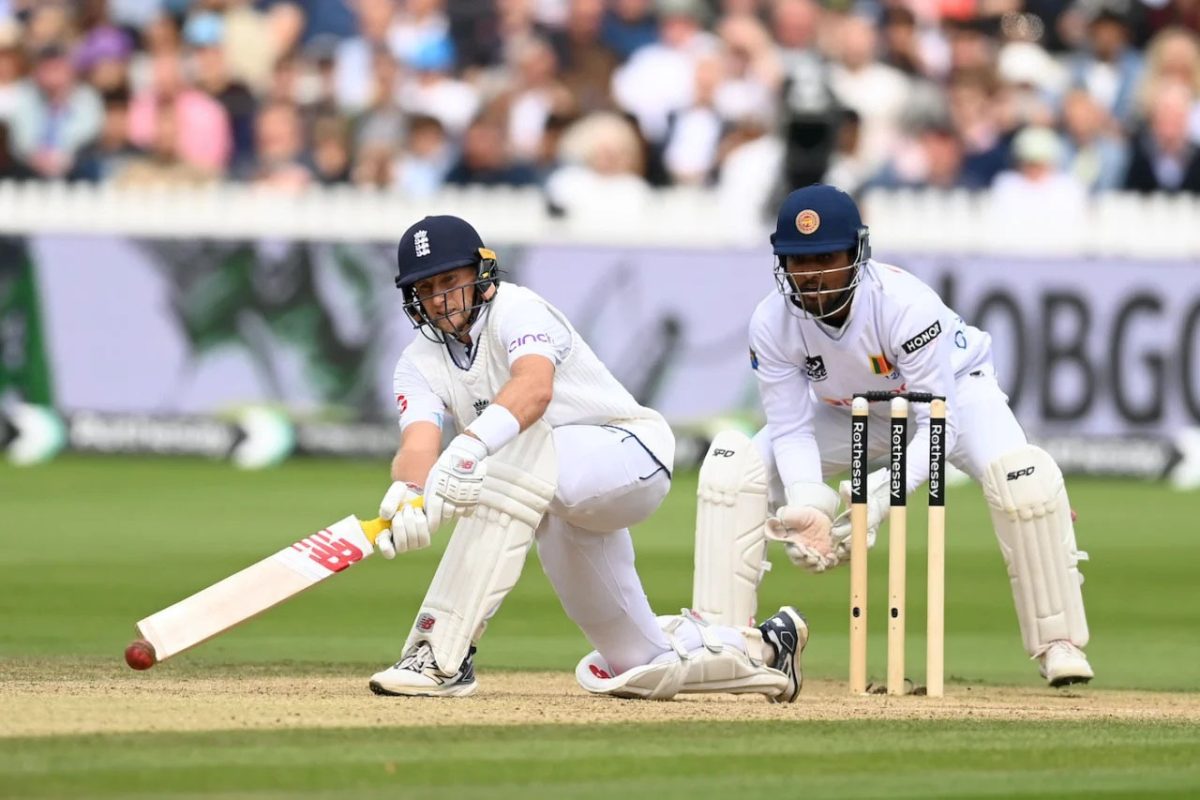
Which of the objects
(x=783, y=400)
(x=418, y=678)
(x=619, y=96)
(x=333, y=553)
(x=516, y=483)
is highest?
(x=619, y=96)

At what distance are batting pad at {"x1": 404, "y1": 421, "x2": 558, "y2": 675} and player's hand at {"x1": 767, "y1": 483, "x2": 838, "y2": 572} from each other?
1.17 metres

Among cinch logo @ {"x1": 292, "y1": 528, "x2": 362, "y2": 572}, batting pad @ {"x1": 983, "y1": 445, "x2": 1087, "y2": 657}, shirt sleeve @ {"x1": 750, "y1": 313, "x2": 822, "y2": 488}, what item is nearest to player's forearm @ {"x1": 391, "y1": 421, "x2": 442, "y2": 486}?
cinch logo @ {"x1": 292, "y1": 528, "x2": 362, "y2": 572}

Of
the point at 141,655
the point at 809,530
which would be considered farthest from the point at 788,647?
the point at 141,655

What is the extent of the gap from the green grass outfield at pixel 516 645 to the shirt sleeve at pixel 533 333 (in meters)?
1.32

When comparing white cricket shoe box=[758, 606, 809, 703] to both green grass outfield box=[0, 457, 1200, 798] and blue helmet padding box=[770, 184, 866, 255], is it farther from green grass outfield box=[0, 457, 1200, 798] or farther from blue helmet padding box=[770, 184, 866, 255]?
blue helmet padding box=[770, 184, 866, 255]

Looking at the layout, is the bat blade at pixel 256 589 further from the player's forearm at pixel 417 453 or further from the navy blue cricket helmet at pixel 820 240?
the navy blue cricket helmet at pixel 820 240

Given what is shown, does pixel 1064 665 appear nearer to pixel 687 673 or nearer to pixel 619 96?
pixel 687 673

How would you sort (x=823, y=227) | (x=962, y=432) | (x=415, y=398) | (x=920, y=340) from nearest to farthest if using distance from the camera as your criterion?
1. (x=415, y=398)
2. (x=823, y=227)
3. (x=920, y=340)
4. (x=962, y=432)

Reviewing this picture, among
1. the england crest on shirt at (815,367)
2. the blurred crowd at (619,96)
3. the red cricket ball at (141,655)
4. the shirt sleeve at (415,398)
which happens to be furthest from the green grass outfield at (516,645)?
the blurred crowd at (619,96)

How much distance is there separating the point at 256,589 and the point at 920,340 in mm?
2619

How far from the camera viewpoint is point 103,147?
64.2 feet

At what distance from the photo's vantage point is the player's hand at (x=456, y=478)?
736 cm

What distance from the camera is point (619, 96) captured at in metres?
18.9

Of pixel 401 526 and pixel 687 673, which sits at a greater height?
pixel 401 526
